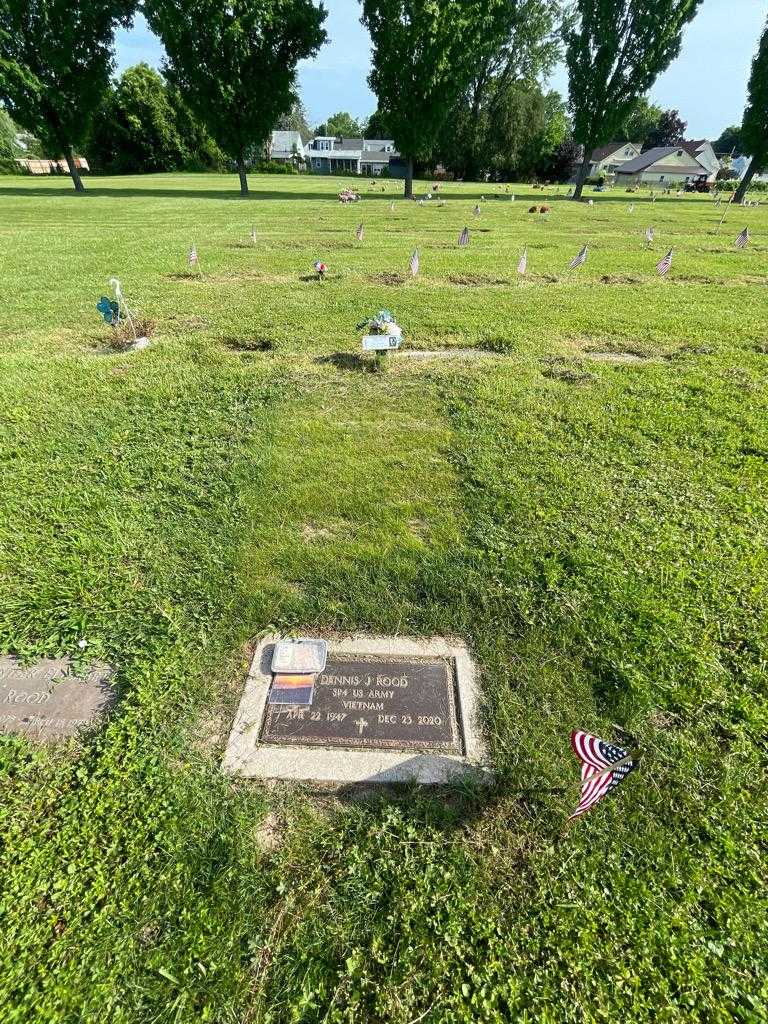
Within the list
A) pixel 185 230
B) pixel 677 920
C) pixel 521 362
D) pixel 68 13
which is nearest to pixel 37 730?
pixel 677 920

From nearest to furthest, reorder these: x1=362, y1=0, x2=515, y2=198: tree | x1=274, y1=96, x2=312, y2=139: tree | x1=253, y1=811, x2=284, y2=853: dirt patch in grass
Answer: x1=253, y1=811, x2=284, y2=853: dirt patch in grass < x1=362, y1=0, x2=515, y2=198: tree < x1=274, y1=96, x2=312, y2=139: tree

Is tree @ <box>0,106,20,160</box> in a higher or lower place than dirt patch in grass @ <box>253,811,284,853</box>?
higher

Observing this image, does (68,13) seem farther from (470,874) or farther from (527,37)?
(527,37)

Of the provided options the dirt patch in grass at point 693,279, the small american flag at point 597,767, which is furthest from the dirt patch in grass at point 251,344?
the dirt patch in grass at point 693,279

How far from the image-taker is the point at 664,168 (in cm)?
6178

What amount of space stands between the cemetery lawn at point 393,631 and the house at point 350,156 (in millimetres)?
80906

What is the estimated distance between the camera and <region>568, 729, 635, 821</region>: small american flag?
1.89 m

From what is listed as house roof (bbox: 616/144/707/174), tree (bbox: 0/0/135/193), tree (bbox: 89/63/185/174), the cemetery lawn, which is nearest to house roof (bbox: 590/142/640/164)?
house roof (bbox: 616/144/707/174)

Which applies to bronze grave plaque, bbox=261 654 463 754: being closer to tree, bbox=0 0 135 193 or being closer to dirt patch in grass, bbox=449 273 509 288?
dirt patch in grass, bbox=449 273 509 288

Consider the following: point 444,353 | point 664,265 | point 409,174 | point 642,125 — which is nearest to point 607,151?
point 642,125

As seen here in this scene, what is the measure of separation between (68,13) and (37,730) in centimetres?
3669

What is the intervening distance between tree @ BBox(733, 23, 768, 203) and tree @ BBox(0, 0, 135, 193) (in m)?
35.3

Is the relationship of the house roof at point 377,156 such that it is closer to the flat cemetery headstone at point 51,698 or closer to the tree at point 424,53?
the tree at point 424,53

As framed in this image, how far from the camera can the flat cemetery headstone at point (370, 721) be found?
7.60ft
